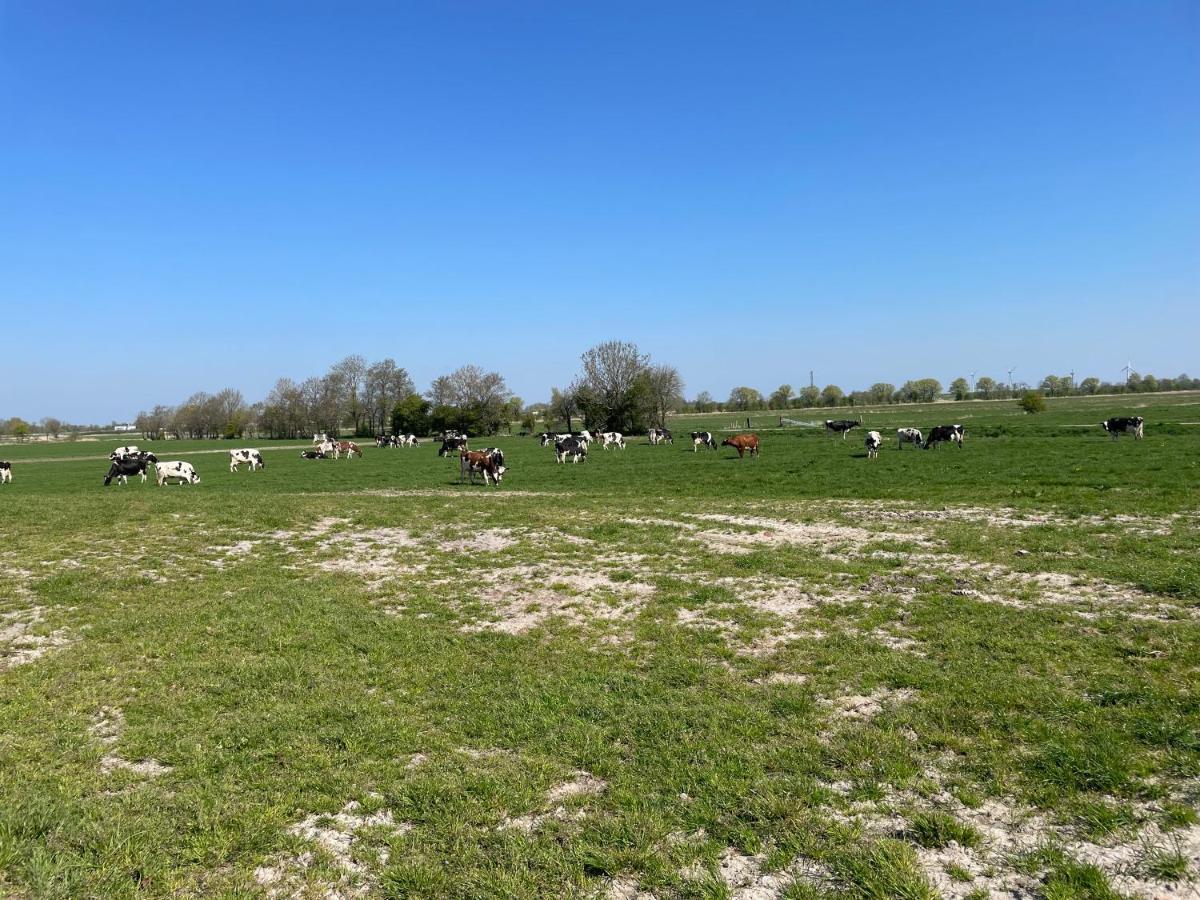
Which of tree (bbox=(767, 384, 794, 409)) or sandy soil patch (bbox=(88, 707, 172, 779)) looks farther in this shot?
tree (bbox=(767, 384, 794, 409))

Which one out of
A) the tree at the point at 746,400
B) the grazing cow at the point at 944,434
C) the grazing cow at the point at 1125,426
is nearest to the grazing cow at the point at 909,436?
the grazing cow at the point at 944,434

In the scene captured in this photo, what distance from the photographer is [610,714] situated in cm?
646

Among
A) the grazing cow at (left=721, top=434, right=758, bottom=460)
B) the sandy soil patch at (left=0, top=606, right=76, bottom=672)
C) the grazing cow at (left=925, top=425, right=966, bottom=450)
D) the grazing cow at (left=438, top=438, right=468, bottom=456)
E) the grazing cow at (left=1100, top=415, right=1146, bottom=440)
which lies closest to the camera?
the sandy soil patch at (left=0, top=606, right=76, bottom=672)

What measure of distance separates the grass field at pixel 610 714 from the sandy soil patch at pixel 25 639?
60 millimetres

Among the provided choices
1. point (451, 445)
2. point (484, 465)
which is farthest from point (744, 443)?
point (451, 445)

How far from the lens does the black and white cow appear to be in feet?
108

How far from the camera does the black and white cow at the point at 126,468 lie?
32938mm

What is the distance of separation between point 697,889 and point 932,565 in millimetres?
9410

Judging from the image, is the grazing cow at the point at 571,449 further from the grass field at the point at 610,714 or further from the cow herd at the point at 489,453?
the grass field at the point at 610,714

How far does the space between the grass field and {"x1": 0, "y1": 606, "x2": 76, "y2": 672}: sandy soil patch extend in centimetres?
6

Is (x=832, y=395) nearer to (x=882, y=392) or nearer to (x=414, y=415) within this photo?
(x=882, y=392)

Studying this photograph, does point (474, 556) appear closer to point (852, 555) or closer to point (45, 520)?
point (852, 555)

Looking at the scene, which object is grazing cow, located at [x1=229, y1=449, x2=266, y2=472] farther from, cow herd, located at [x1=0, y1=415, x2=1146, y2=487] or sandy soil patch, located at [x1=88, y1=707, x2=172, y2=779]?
sandy soil patch, located at [x1=88, y1=707, x2=172, y2=779]

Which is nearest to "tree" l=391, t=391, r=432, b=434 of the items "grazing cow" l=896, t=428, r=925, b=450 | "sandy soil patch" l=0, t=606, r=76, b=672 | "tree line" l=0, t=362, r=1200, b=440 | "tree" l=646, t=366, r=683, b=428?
"tree line" l=0, t=362, r=1200, b=440
